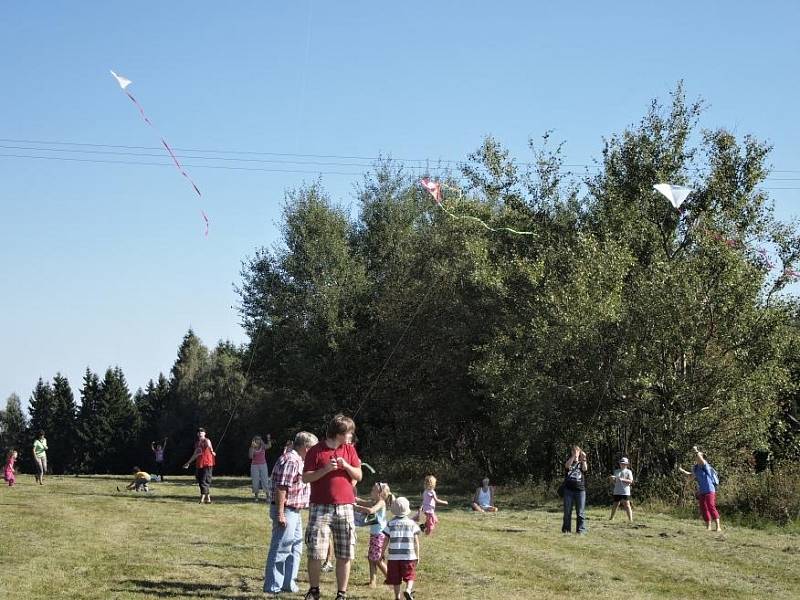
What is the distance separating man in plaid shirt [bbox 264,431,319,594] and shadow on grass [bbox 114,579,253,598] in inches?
15.1

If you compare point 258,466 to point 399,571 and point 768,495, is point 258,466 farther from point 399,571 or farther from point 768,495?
point 399,571

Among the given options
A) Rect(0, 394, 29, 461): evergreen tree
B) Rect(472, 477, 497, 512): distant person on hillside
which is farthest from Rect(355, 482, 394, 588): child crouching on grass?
Rect(0, 394, 29, 461): evergreen tree

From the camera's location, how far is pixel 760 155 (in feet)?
97.3

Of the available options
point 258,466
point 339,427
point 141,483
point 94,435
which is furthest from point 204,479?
point 94,435

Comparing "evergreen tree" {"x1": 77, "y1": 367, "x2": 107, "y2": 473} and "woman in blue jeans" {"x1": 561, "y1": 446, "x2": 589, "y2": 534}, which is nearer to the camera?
"woman in blue jeans" {"x1": 561, "y1": 446, "x2": 589, "y2": 534}

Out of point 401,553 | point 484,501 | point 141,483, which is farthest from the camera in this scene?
point 141,483

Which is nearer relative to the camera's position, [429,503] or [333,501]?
[333,501]

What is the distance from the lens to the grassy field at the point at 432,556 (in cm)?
1124

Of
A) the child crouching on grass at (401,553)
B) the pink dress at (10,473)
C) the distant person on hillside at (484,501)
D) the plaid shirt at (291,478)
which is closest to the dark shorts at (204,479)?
the distant person on hillside at (484,501)

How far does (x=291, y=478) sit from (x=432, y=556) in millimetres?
4607

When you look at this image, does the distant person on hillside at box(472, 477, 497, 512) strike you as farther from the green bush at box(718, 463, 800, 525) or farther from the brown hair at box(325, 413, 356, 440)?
the brown hair at box(325, 413, 356, 440)

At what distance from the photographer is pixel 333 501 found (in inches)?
368

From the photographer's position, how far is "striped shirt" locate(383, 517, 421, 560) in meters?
9.81

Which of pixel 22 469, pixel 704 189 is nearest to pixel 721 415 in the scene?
pixel 704 189
